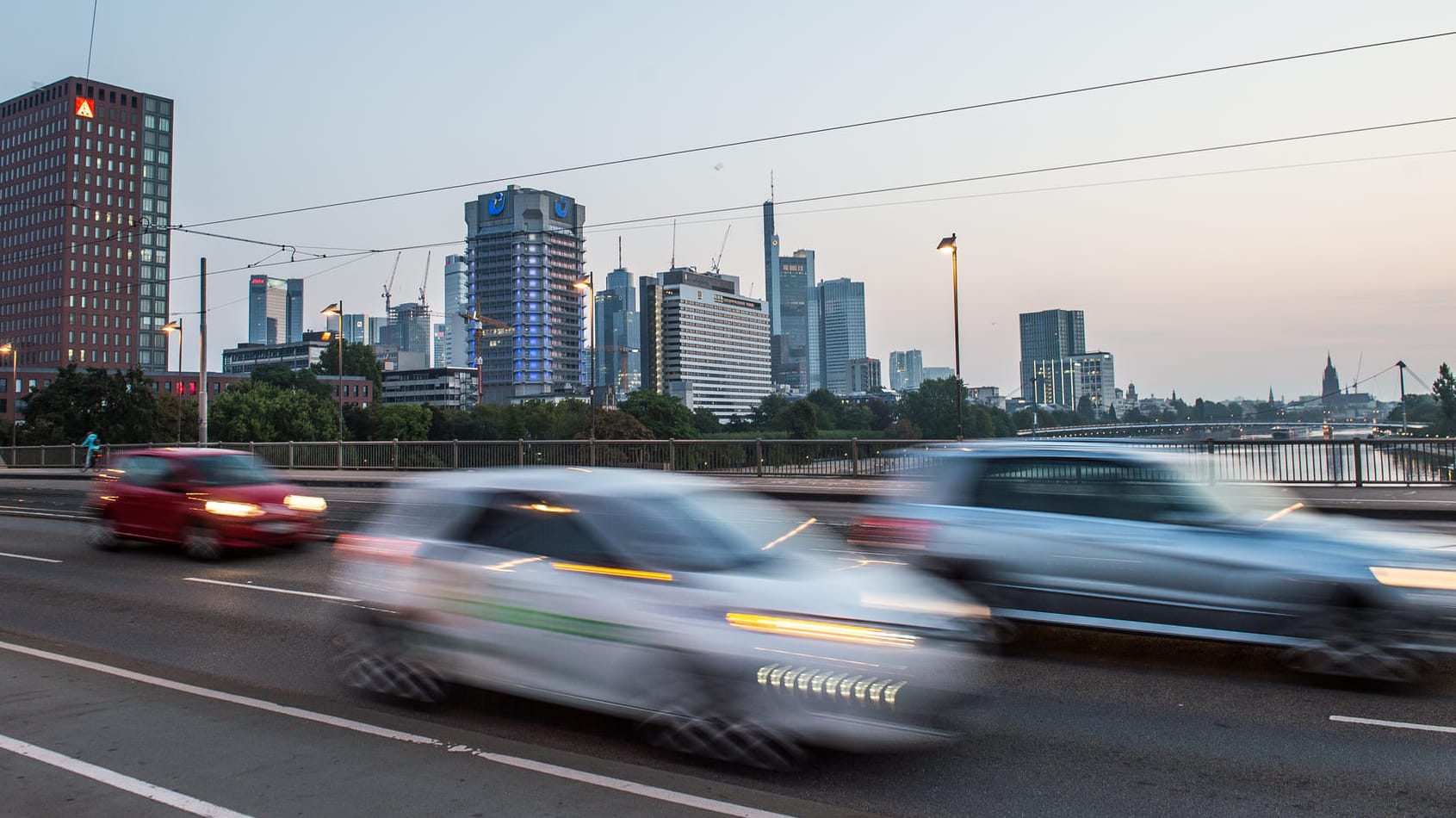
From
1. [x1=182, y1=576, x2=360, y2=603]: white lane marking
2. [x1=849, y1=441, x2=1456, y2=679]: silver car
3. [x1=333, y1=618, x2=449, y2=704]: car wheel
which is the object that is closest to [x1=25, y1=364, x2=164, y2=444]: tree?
[x1=182, y1=576, x2=360, y2=603]: white lane marking

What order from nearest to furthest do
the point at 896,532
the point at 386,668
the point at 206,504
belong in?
the point at 386,668 < the point at 896,532 < the point at 206,504

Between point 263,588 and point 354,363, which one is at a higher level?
point 354,363

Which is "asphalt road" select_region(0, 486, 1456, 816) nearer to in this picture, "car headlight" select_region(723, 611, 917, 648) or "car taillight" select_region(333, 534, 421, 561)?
"car headlight" select_region(723, 611, 917, 648)

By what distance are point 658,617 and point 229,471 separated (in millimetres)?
10397

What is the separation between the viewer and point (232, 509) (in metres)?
12.8

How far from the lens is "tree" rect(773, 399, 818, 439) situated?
107375 millimetres

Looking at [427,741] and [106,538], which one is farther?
[106,538]

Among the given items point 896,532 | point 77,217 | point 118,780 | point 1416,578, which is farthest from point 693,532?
point 77,217

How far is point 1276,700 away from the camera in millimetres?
6148

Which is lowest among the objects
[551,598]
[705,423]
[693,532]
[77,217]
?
[551,598]

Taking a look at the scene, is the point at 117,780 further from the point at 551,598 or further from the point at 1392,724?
the point at 1392,724

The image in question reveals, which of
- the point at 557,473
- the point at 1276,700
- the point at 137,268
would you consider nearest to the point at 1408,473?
the point at 1276,700

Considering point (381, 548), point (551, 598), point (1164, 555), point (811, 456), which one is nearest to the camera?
point (551, 598)

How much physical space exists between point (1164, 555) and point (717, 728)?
3.73 metres
